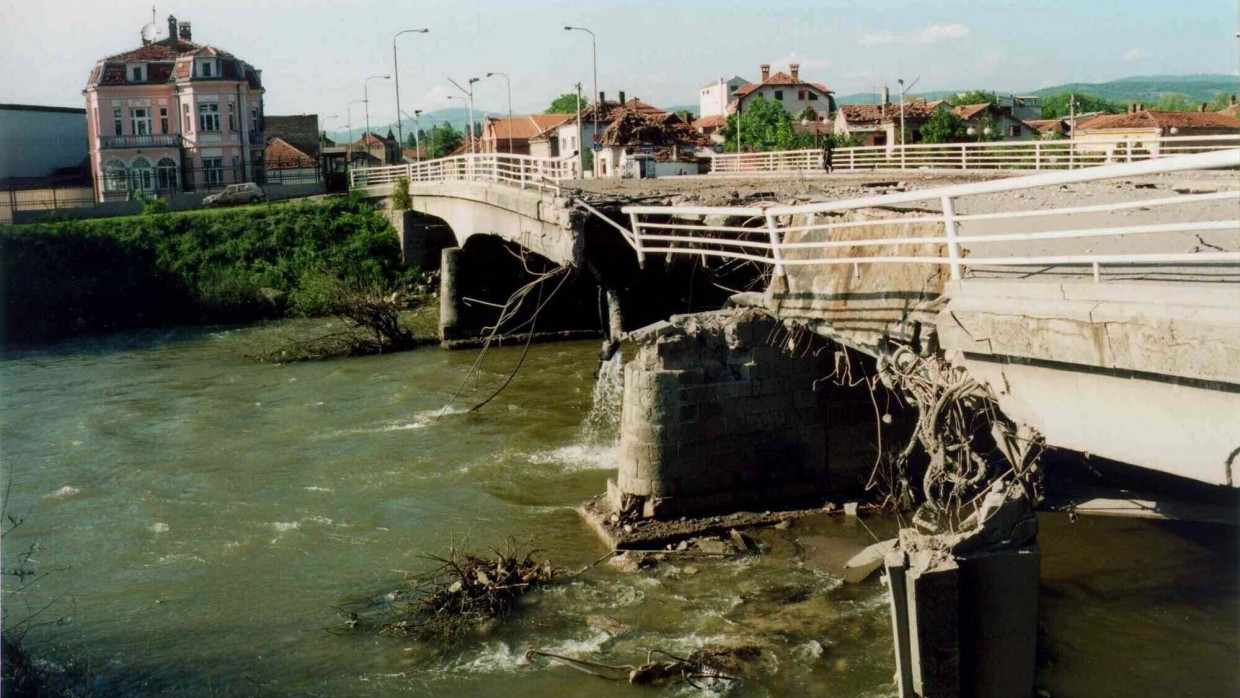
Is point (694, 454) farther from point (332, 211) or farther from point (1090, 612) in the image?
point (332, 211)

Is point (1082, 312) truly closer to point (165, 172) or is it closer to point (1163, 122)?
point (165, 172)

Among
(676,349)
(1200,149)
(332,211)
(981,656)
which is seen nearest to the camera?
(981,656)

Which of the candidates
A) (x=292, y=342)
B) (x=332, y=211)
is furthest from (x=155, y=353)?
(x=332, y=211)

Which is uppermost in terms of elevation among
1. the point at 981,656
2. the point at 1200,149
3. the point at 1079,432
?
the point at 1200,149

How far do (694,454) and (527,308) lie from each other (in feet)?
62.7

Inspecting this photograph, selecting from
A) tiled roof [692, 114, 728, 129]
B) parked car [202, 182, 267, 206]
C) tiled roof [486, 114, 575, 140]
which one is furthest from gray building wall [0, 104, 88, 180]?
tiled roof [692, 114, 728, 129]

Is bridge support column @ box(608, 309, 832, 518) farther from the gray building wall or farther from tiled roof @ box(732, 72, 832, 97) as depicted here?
tiled roof @ box(732, 72, 832, 97)

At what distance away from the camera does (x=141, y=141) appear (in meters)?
61.8

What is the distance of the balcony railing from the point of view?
201 ft

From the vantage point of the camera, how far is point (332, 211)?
4675cm

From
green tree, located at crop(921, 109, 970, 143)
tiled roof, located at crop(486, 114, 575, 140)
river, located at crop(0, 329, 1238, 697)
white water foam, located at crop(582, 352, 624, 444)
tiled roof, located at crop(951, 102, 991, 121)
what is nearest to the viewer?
river, located at crop(0, 329, 1238, 697)

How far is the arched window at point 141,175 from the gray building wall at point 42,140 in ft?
20.9

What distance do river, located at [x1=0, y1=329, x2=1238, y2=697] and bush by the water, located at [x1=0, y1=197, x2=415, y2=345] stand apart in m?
14.9

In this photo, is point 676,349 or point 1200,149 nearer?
point 676,349
